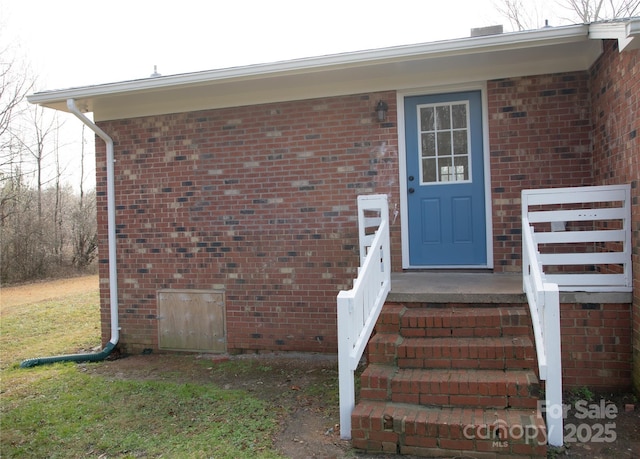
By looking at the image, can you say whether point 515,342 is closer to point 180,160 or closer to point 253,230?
point 253,230

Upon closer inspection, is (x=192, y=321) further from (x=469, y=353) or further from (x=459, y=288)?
(x=469, y=353)

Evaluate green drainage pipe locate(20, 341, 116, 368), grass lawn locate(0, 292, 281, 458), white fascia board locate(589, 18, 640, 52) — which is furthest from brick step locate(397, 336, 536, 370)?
green drainage pipe locate(20, 341, 116, 368)

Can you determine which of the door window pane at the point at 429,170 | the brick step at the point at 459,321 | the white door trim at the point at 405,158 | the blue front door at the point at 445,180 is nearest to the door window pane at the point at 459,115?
the blue front door at the point at 445,180

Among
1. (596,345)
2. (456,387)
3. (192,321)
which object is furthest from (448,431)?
(192,321)

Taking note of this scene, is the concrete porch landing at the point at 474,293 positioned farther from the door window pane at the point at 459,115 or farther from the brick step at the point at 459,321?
the door window pane at the point at 459,115

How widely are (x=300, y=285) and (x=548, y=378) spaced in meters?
3.14

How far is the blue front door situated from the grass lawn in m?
2.64

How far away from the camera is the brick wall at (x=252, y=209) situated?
18.6ft

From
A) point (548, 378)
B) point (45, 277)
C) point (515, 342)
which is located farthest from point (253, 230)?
point (45, 277)

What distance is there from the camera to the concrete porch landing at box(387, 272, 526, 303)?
13.6 ft

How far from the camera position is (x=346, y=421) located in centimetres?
351

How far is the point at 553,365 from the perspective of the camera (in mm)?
3229

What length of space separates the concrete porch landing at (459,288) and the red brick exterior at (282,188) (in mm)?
437

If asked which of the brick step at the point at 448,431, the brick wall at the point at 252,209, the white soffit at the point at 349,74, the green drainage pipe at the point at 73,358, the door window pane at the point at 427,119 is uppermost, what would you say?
the white soffit at the point at 349,74
